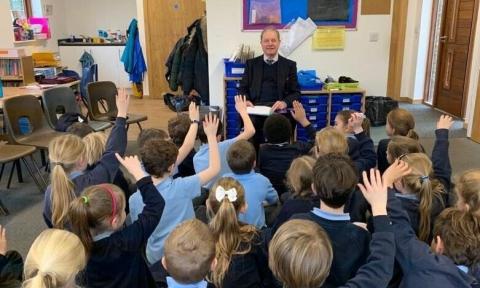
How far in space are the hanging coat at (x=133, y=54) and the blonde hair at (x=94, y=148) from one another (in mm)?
5446

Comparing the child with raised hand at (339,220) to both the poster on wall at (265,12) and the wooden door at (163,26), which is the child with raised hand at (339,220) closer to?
the poster on wall at (265,12)

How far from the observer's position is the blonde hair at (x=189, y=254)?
131cm

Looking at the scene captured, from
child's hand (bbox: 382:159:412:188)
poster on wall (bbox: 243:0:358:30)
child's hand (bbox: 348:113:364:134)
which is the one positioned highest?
poster on wall (bbox: 243:0:358:30)

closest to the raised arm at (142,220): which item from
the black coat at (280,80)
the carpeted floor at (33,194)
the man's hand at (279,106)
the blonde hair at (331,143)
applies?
the blonde hair at (331,143)

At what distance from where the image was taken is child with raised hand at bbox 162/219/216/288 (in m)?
1.31

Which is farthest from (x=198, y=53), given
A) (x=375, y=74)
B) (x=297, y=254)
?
(x=297, y=254)

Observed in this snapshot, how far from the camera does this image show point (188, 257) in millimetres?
1313

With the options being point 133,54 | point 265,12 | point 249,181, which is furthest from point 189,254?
point 133,54

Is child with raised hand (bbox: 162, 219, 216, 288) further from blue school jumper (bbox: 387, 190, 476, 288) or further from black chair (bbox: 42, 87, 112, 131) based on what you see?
black chair (bbox: 42, 87, 112, 131)

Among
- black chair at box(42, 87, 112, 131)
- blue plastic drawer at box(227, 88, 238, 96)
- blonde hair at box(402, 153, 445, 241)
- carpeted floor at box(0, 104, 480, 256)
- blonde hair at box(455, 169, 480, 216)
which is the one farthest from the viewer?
blue plastic drawer at box(227, 88, 238, 96)

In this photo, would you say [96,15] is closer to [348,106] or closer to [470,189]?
[348,106]

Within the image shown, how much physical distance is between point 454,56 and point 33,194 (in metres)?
5.65

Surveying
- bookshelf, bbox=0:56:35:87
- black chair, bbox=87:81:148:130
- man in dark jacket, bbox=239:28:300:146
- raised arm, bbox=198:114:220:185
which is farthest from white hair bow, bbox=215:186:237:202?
bookshelf, bbox=0:56:35:87

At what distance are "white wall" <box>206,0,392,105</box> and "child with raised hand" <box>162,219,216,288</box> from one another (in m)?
4.04
